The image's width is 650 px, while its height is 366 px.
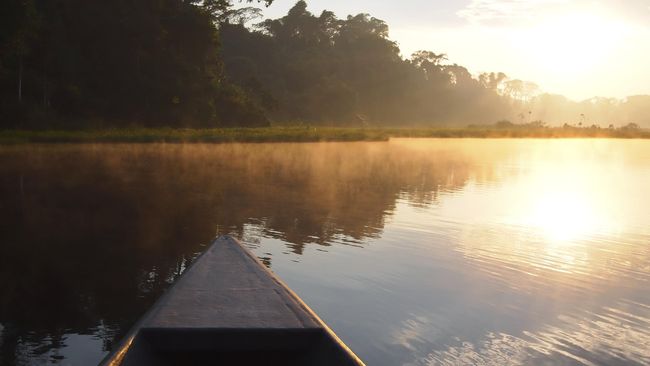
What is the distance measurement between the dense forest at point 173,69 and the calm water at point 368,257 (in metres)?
14.8

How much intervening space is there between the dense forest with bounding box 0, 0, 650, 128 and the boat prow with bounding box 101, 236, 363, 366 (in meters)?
24.1

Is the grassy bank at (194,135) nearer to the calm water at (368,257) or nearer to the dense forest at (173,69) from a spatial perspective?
the dense forest at (173,69)

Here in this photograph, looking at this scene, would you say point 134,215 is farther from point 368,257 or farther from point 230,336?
point 230,336

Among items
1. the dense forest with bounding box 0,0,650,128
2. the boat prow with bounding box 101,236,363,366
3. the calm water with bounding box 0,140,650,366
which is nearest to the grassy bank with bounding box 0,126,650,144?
the dense forest with bounding box 0,0,650,128

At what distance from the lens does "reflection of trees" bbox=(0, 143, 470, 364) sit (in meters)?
5.62

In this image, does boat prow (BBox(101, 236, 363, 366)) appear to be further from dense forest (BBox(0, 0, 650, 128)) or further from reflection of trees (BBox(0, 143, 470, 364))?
dense forest (BBox(0, 0, 650, 128))

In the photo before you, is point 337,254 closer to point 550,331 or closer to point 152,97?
point 550,331

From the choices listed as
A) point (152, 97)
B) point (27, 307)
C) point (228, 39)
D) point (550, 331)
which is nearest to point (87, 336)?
point (27, 307)

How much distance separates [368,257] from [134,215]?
15.4 ft

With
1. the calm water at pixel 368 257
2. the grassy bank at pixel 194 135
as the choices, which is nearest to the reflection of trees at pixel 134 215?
the calm water at pixel 368 257

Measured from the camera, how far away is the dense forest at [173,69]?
30.2m

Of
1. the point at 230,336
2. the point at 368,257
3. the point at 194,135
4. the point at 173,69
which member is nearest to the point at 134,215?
the point at 368,257

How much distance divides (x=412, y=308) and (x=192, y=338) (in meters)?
2.88

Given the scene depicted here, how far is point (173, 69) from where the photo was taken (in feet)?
123
